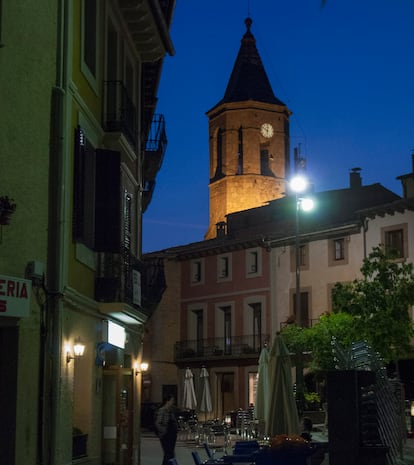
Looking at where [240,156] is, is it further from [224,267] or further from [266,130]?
[224,267]

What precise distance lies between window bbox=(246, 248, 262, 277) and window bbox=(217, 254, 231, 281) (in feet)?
5.90

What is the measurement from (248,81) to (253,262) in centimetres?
3643

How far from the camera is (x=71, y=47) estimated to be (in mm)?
16141

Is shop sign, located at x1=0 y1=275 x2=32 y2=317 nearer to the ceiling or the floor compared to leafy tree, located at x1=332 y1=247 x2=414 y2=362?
nearer to the floor

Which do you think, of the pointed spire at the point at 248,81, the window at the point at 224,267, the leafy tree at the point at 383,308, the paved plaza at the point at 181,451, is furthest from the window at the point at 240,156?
the leafy tree at the point at 383,308

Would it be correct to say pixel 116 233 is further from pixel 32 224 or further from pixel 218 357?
pixel 218 357

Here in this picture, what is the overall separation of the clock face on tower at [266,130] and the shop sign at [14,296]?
7348 centimetres

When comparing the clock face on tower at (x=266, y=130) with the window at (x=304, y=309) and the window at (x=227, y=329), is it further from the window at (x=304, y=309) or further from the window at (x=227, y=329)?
the window at (x=304, y=309)

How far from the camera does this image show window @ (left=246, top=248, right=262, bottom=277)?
5488cm

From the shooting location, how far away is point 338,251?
164ft

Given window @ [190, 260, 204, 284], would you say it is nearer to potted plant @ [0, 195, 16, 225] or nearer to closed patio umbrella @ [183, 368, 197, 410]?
closed patio umbrella @ [183, 368, 197, 410]

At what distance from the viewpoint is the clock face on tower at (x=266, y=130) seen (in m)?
86.4

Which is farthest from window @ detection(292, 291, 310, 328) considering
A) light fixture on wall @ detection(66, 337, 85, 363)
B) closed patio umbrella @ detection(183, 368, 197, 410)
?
light fixture on wall @ detection(66, 337, 85, 363)

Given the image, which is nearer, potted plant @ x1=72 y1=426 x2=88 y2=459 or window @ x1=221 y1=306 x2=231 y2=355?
potted plant @ x1=72 y1=426 x2=88 y2=459
